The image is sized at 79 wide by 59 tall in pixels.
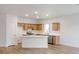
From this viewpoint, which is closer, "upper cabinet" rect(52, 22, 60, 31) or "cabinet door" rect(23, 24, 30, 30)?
"cabinet door" rect(23, 24, 30, 30)

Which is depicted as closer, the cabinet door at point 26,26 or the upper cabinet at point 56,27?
the cabinet door at point 26,26

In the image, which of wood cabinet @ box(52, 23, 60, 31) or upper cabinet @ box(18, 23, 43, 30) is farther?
wood cabinet @ box(52, 23, 60, 31)

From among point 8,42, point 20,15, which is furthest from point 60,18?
point 8,42

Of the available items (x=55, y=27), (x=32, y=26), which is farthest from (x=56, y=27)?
(x=32, y=26)

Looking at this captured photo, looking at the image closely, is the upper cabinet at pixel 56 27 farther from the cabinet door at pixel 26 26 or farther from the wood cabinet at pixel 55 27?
the cabinet door at pixel 26 26

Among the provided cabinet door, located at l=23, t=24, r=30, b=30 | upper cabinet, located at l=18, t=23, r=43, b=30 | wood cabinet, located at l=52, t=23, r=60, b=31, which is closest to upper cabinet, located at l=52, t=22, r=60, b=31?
wood cabinet, located at l=52, t=23, r=60, b=31

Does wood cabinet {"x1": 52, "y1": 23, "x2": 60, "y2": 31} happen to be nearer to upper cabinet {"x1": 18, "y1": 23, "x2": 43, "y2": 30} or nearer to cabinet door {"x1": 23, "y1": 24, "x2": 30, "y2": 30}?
upper cabinet {"x1": 18, "y1": 23, "x2": 43, "y2": 30}

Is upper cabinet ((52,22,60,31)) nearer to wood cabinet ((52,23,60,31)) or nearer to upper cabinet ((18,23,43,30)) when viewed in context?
wood cabinet ((52,23,60,31))

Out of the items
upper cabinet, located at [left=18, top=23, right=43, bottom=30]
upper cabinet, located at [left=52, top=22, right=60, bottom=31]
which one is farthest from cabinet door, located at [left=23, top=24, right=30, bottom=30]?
upper cabinet, located at [left=52, top=22, right=60, bottom=31]

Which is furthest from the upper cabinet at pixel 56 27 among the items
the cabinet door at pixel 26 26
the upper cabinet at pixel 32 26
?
the cabinet door at pixel 26 26
